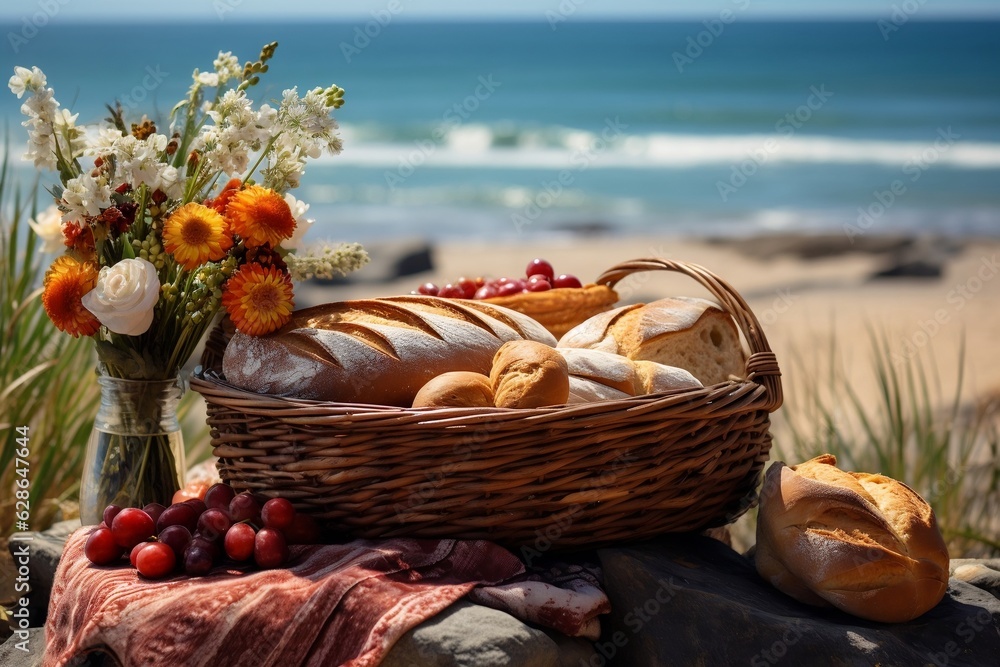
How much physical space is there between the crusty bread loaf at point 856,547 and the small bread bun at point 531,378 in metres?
0.53

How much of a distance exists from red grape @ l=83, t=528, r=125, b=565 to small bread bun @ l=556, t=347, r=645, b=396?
1019 mm

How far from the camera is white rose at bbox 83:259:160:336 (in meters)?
1.99

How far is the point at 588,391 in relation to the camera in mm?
2076

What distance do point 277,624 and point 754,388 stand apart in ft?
3.63

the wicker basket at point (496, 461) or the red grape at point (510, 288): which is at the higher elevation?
the red grape at point (510, 288)

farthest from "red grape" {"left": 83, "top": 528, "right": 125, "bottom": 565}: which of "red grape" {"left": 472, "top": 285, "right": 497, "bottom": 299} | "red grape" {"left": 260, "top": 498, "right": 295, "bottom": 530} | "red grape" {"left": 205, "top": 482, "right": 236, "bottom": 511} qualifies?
"red grape" {"left": 472, "top": 285, "right": 497, "bottom": 299}

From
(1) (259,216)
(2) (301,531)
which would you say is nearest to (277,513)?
(2) (301,531)

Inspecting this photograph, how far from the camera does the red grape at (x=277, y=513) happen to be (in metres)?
1.93

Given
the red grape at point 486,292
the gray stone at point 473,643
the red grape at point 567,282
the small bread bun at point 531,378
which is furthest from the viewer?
the red grape at point 567,282

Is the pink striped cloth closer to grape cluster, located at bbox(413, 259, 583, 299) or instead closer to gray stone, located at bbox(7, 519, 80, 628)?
gray stone, located at bbox(7, 519, 80, 628)

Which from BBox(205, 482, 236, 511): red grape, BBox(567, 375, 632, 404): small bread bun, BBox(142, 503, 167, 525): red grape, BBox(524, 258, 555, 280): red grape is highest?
BBox(524, 258, 555, 280): red grape

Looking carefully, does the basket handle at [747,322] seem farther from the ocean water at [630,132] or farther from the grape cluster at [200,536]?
the ocean water at [630,132]

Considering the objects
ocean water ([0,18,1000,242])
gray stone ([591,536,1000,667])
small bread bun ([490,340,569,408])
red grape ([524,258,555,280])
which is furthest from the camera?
ocean water ([0,18,1000,242])

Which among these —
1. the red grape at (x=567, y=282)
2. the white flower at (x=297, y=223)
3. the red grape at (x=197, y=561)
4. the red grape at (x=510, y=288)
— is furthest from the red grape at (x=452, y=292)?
the red grape at (x=197, y=561)
